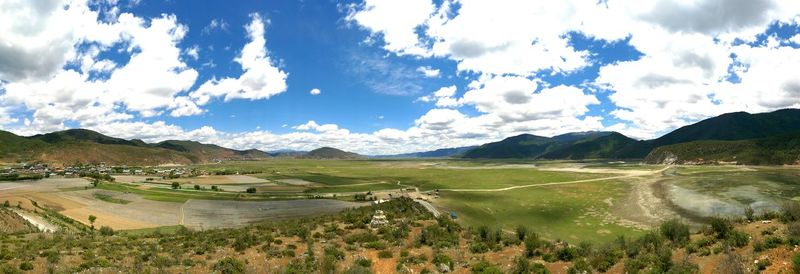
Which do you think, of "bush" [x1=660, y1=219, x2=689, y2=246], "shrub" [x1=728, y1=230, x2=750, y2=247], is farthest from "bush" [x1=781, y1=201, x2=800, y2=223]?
"bush" [x1=660, y1=219, x2=689, y2=246]

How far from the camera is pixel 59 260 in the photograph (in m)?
26.4

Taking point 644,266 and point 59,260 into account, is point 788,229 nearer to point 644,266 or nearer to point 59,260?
point 644,266

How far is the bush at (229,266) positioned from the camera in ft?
85.1

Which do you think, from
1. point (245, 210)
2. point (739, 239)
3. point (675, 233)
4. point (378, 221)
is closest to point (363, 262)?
point (378, 221)

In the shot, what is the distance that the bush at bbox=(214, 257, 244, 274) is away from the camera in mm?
25948

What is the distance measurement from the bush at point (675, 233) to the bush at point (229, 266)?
26.9 metres

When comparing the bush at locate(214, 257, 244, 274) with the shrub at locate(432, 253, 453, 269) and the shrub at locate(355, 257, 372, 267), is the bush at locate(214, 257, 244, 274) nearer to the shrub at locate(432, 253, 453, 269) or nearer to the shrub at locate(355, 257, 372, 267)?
the shrub at locate(355, 257, 372, 267)

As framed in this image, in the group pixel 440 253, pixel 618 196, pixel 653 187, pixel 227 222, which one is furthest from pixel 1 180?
pixel 653 187

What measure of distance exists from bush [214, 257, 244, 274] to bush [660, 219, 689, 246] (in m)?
26.9

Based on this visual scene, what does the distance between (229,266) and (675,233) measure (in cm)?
2869

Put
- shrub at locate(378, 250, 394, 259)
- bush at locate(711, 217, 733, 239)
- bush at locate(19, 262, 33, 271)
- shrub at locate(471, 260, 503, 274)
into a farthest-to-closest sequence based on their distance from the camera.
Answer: shrub at locate(378, 250, 394, 259) → bush at locate(711, 217, 733, 239) → bush at locate(19, 262, 33, 271) → shrub at locate(471, 260, 503, 274)

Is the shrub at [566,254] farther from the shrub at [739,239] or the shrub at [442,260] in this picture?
the shrub at [739,239]

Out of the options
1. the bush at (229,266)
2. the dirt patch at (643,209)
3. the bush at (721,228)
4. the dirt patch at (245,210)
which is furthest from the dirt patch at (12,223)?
the dirt patch at (643,209)

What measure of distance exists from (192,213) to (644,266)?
257ft
